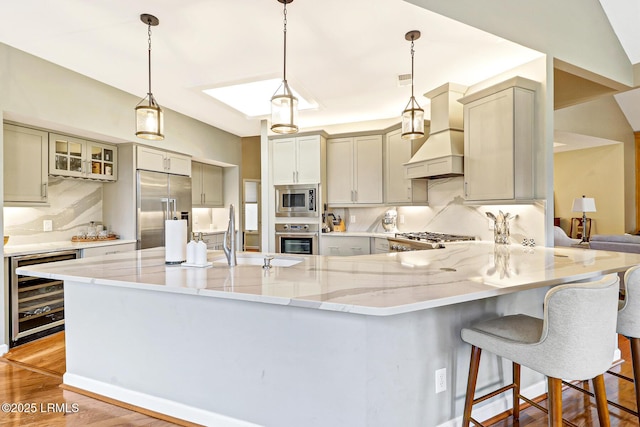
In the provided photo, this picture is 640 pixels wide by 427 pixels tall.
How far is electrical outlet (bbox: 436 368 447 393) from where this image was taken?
1704 mm

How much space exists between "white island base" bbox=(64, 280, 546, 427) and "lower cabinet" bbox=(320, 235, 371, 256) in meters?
2.81

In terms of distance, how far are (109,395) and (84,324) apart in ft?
1.55

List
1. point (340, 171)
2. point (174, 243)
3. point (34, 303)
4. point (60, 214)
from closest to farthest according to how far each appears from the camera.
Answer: point (174, 243) < point (34, 303) < point (60, 214) < point (340, 171)

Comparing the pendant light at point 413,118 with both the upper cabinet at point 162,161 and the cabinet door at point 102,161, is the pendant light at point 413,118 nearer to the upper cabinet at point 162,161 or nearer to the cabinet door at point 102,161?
the upper cabinet at point 162,161

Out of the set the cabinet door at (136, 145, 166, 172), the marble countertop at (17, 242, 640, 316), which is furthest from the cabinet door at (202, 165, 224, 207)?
the marble countertop at (17, 242, 640, 316)

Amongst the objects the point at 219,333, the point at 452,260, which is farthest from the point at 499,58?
the point at 219,333

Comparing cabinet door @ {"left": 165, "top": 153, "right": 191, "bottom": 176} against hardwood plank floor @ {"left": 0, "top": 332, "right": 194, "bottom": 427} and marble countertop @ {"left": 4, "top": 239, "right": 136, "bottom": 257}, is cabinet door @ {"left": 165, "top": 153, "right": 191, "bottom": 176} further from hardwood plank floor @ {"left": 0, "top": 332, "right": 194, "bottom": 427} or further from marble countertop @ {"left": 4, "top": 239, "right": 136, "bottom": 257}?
hardwood plank floor @ {"left": 0, "top": 332, "right": 194, "bottom": 427}

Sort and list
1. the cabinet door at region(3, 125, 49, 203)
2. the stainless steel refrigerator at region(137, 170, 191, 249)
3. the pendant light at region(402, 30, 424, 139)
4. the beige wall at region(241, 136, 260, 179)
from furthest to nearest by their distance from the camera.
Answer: the beige wall at region(241, 136, 260, 179)
the stainless steel refrigerator at region(137, 170, 191, 249)
the cabinet door at region(3, 125, 49, 203)
the pendant light at region(402, 30, 424, 139)

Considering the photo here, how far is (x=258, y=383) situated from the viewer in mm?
1703

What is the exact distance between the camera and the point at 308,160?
16.7 feet

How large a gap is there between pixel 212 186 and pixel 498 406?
5534 mm

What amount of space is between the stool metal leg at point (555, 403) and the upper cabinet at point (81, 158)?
14.7ft

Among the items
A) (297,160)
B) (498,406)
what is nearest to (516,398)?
(498,406)

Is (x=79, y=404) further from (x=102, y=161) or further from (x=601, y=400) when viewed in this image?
(x=102, y=161)
